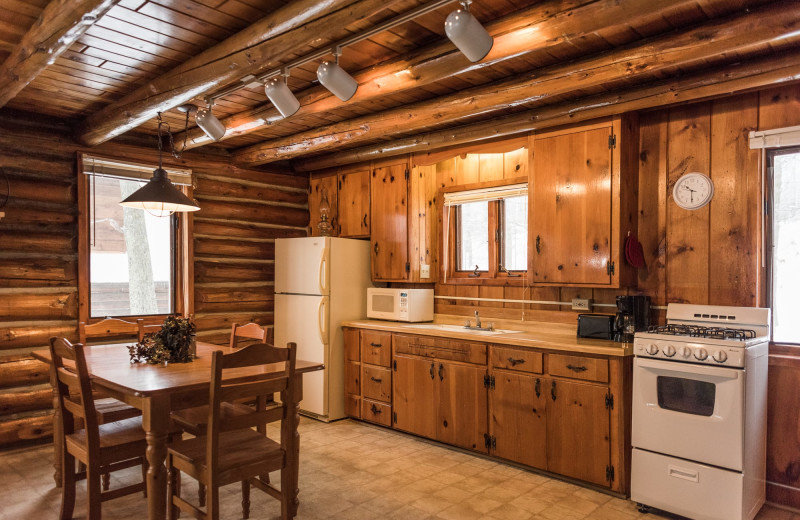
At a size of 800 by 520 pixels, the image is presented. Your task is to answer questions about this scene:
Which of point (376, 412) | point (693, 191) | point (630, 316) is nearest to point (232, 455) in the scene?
point (376, 412)

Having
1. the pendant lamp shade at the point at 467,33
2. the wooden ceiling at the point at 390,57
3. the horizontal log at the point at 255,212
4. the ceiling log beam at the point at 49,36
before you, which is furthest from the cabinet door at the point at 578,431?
the horizontal log at the point at 255,212

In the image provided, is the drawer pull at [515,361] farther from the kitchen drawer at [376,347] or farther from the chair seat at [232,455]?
the chair seat at [232,455]

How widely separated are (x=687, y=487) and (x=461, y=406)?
1.58 meters

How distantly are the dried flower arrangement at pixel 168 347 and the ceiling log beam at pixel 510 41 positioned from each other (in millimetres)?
1684

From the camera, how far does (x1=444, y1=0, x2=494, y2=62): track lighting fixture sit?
222 cm

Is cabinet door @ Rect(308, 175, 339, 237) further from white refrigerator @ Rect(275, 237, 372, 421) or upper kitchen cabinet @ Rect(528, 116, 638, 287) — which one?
upper kitchen cabinet @ Rect(528, 116, 638, 287)

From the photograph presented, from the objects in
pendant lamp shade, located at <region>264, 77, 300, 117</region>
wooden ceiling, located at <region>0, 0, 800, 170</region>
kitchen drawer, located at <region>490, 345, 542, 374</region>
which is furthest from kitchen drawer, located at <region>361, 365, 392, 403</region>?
pendant lamp shade, located at <region>264, 77, 300, 117</region>

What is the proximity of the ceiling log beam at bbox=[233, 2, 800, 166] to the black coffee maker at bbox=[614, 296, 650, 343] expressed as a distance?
142cm

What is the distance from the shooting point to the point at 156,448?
8.21 ft

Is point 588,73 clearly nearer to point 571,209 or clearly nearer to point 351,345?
point 571,209

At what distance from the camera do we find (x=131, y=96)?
363 centimetres

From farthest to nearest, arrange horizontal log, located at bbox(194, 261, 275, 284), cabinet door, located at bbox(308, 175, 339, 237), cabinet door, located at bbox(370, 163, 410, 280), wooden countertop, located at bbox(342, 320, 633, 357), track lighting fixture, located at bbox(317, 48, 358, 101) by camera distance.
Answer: cabinet door, located at bbox(308, 175, 339, 237) < horizontal log, located at bbox(194, 261, 275, 284) < cabinet door, located at bbox(370, 163, 410, 280) < wooden countertop, located at bbox(342, 320, 633, 357) < track lighting fixture, located at bbox(317, 48, 358, 101)

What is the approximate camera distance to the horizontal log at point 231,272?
202 inches

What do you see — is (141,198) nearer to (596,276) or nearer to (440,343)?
(440,343)
